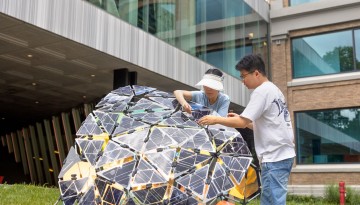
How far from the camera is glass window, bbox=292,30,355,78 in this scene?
71.5ft

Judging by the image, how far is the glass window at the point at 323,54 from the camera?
71.5ft

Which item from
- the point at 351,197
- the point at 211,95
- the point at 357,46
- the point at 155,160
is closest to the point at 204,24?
the point at 357,46

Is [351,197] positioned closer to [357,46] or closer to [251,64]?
[357,46]

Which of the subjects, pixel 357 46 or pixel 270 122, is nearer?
pixel 270 122

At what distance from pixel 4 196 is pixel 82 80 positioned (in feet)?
37.6

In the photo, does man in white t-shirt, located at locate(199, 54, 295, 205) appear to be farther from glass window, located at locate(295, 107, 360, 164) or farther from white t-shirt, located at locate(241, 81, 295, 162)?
glass window, located at locate(295, 107, 360, 164)

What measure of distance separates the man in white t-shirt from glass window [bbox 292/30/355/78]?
19031 mm

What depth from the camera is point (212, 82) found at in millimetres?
4836

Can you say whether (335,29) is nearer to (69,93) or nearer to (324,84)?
(324,84)

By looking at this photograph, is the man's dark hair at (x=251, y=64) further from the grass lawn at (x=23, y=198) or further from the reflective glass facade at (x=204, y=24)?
the reflective glass facade at (x=204, y=24)

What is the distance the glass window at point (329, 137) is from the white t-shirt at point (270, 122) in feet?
58.8

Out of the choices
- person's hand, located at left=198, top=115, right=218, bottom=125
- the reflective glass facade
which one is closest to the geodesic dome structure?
person's hand, located at left=198, top=115, right=218, bottom=125

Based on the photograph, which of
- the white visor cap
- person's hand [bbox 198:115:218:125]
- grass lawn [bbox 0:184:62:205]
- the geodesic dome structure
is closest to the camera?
the geodesic dome structure

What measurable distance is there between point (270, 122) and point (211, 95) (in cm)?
104
